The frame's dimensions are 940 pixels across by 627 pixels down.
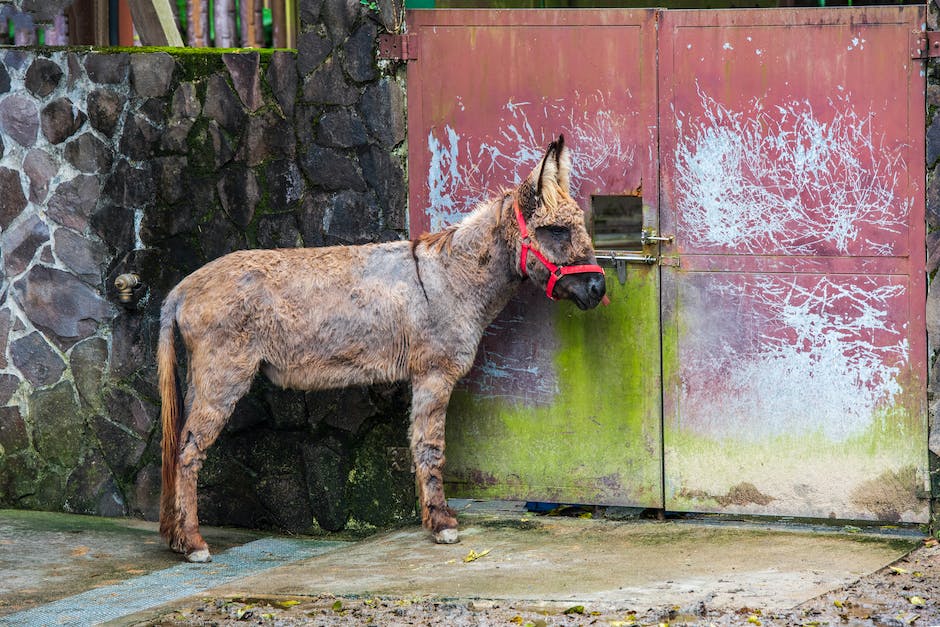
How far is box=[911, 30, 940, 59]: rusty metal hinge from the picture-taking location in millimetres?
6348

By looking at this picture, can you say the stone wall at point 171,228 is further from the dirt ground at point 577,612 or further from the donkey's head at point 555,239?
the dirt ground at point 577,612

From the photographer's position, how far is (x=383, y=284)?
6.78 metres

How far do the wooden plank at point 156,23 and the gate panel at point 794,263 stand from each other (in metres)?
3.09

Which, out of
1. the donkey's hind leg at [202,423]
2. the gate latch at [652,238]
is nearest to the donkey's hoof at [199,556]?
the donkey's hind leg at [202,423]

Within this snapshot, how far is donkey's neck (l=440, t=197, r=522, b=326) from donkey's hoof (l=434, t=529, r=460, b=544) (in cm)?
108

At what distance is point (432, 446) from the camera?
22.1 ft

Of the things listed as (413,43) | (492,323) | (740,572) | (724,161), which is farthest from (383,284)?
(740,572)

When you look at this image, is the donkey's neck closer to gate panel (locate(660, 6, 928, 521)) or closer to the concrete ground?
gate panel (locate(660, 6, 928, 521))

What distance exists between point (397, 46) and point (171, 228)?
1677 millimetres

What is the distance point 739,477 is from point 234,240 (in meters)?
3.06

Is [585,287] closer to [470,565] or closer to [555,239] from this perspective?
[555,239]

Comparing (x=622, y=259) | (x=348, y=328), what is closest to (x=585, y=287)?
(x=622, y=259)

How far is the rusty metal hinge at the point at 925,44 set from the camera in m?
6.35

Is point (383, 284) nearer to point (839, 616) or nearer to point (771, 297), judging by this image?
point (771, 297)
